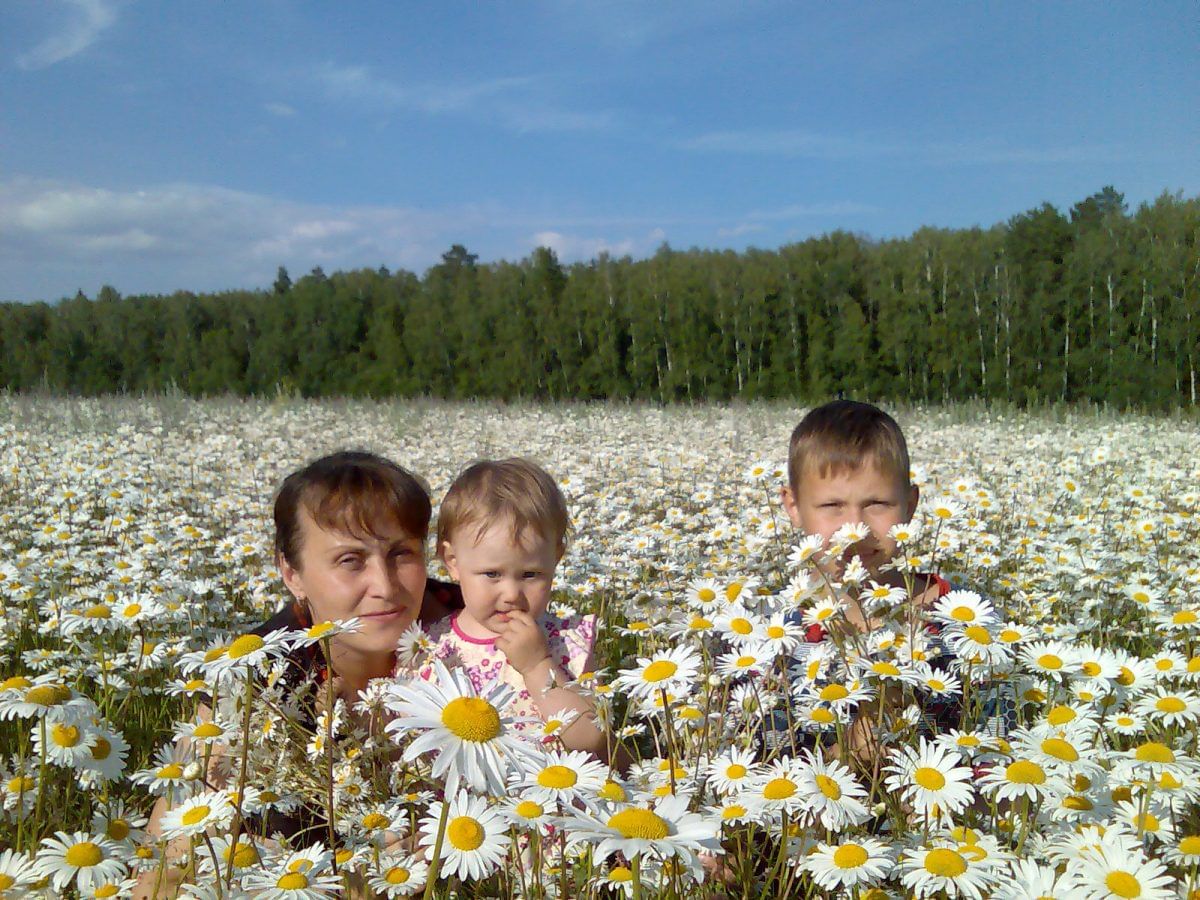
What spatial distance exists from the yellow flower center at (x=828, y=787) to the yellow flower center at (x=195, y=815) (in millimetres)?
949

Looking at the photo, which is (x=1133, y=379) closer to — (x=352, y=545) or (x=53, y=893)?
(x=352, y=545)

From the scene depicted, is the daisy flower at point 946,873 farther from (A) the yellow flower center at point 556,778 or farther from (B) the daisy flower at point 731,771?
(A) the yellow flower center at point 556,778

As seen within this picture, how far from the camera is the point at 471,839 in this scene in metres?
1.35

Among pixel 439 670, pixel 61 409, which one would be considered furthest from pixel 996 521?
pixel 61 409

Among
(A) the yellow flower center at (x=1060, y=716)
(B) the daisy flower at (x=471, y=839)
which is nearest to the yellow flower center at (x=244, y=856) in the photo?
(B) the daisy flower at (x=471, y=839)

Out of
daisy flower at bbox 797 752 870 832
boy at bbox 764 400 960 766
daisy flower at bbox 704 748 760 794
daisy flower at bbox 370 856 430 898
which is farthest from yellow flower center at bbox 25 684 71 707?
boy at bbox 764 400 960 766

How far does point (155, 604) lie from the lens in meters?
2.93

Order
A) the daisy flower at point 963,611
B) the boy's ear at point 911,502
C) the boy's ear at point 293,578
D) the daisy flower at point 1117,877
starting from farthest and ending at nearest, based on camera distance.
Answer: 1. the boy's ear at point 911,502
2. the boy's ear at point 293,578
3. the daisy flower at point 963,611
4. the daisy flower at point 1117,877

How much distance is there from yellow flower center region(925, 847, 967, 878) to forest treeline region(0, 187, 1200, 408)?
14.3 meters

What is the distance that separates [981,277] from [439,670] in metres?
16.0

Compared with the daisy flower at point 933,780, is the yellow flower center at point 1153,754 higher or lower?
higher

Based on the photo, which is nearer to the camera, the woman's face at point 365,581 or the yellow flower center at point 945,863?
the yellow flower center at point 945,863

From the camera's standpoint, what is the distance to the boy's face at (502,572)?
2.56 m

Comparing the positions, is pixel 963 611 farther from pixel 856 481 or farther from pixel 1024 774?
pixel 856 481
